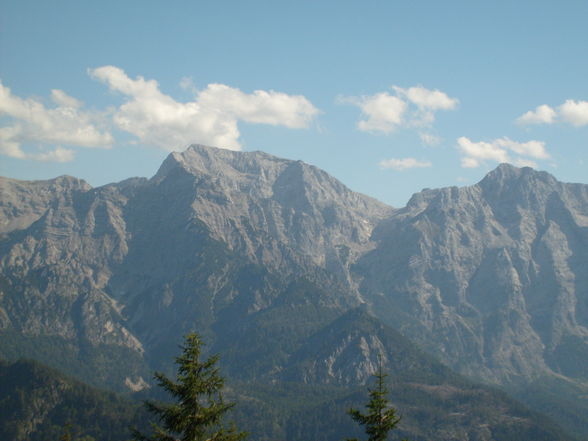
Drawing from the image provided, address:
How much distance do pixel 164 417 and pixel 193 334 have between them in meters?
6.91

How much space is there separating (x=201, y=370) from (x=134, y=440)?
24.1 feet

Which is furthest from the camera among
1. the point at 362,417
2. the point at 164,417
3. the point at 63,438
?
the point at 63,438

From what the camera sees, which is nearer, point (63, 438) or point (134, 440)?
point (134, 440)

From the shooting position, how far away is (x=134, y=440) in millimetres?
47969

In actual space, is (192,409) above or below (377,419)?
above

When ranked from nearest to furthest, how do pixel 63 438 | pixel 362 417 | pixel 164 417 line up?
pixel 164 417 → pixel 362 417 → pixel 63 438

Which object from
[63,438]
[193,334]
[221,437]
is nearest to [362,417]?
[221,437]

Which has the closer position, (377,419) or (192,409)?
(192,409)

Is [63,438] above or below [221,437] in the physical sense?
below

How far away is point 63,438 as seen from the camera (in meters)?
64.5

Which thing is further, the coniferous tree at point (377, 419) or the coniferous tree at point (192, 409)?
the coniferous tree at point (377, 419)

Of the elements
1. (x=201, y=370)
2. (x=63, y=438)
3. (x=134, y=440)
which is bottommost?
(x=63, y=438)

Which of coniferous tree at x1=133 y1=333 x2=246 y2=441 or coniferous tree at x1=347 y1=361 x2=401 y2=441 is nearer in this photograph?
coniferous tree at x1=133 y1=333 x2=246 y2=441

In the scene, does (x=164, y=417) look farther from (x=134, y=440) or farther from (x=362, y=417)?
(x=362, y=417)
